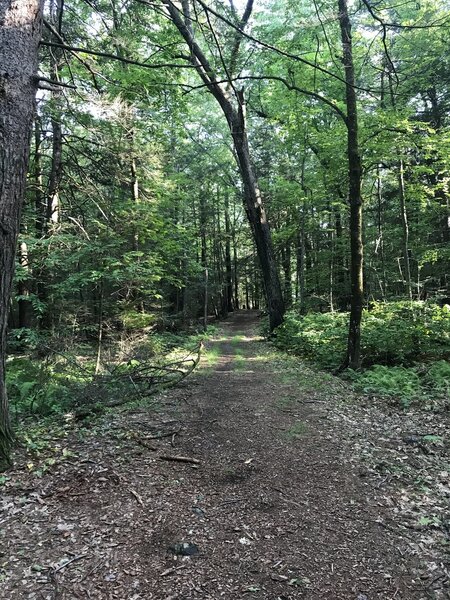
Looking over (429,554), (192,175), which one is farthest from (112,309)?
(192,175)

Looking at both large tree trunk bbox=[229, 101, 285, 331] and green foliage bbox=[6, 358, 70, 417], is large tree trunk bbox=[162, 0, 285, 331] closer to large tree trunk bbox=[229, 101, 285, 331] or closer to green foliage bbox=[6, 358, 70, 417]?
large tree trunk bbox=[229, 101, 285, 331]

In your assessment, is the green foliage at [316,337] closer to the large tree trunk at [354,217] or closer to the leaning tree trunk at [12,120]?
the large tree trunk at [354,217]

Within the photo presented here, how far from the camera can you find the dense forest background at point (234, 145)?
6.96 metres

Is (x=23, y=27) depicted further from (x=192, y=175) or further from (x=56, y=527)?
(x=192, y=175)

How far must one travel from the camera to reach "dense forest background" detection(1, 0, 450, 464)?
6.96m

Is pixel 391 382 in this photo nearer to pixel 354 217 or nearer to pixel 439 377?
pixel 439 377

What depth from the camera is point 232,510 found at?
11.0ft

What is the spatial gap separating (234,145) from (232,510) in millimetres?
12645

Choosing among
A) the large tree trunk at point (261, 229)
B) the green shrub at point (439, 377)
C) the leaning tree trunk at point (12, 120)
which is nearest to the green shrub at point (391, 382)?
the green shrub at point (439, 377)

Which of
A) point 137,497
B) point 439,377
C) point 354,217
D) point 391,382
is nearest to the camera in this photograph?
point 137,497

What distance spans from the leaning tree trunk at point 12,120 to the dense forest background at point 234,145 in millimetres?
295

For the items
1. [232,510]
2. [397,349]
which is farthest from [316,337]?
[232,510]

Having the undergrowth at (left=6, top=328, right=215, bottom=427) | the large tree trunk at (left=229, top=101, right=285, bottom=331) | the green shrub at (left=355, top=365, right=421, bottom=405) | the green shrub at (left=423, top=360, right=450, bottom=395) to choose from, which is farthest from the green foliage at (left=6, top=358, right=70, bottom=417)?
the large tree trunk at (left=229, top=101, right=285, bottom=331)

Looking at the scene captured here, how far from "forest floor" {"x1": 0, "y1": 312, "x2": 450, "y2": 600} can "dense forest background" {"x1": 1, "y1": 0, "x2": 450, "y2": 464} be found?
2761mm
